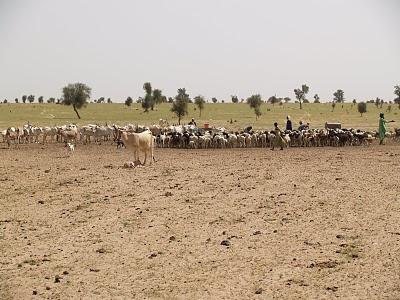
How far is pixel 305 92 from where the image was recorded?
108250 mm

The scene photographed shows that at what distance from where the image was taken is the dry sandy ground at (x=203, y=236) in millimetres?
6863

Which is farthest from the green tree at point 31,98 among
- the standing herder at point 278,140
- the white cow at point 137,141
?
the white cow at point 137,141

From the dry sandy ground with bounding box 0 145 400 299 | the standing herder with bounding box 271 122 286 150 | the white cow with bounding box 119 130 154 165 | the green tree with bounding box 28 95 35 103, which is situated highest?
the green tree with bounding box 28 95 35 103

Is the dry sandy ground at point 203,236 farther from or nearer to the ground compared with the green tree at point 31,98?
nearer to the ground

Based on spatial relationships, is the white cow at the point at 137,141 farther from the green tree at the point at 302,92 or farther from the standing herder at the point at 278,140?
the green tree at the point at 302,92

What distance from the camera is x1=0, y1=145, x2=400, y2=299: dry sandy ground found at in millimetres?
6863

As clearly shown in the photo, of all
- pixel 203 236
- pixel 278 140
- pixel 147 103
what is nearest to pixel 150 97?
pixel 147 103

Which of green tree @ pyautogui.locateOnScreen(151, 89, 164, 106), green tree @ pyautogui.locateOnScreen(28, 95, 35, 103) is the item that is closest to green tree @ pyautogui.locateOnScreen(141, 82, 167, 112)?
green tree @ pyautogui.locateOnScreen(151, 89, 164, 106)

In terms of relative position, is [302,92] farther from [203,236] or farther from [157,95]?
[203,236]

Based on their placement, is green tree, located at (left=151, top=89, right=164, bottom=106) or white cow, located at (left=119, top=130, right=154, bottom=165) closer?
white cow, located at (left=119, top=130, right=154, bottom=165)

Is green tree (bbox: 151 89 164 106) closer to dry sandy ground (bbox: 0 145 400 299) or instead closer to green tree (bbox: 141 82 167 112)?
green tree (bbox: 141 82 167 112)

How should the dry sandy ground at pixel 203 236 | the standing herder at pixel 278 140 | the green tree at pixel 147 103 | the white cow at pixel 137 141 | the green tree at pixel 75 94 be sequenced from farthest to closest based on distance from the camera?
the green tree at pixel 147 103, the green tree at pixel 75 94, the standing herder at pixel 278 140, the white cow at pixel 137 141, the dry sandy ground at pixel 203 236

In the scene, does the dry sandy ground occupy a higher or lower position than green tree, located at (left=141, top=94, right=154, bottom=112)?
lower

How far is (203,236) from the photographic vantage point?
903 cm
